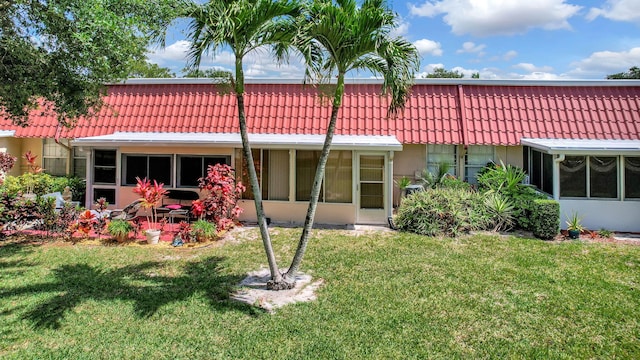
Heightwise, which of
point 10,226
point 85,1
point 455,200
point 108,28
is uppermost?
point 85,1

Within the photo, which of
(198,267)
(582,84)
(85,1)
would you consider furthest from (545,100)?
(85,1)

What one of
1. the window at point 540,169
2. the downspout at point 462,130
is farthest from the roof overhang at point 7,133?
the window at point 540,169

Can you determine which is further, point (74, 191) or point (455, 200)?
point (74, 191)

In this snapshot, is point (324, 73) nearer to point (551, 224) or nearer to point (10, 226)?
Result: point (551, 224)

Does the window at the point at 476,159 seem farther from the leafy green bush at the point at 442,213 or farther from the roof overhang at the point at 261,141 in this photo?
the roof overhang at the point at 261,141

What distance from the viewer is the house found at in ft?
40.6

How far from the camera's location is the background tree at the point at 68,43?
24.9 ft

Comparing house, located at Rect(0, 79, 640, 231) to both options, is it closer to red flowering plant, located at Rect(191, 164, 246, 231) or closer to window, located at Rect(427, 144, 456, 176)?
window, located at Rect(427, 144, 456, 176)

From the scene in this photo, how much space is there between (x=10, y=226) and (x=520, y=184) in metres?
15.9

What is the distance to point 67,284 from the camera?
776 centimetres

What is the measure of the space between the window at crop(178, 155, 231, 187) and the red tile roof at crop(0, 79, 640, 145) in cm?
222

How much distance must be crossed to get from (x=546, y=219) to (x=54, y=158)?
63.0 ft

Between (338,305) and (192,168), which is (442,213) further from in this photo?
(192,168)

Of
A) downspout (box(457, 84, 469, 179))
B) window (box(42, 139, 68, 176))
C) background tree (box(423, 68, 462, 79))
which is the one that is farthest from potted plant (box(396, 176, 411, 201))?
background tree (box(423, 68, 462, 79))
